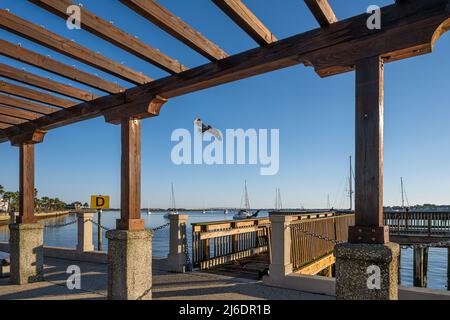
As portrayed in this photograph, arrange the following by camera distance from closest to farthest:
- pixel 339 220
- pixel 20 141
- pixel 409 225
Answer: pixel 20 141 → pixel 339 220 → pixel 409 225

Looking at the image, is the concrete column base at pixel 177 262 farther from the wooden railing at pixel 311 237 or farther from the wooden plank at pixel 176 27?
the wooden plank at pixel 176 27

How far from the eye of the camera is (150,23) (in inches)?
155

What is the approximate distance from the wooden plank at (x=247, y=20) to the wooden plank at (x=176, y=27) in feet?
2.06

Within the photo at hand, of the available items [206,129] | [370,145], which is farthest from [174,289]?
[370,145]

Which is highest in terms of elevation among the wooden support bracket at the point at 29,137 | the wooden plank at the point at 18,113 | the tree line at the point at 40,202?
the wooden plank at the point at 18,113

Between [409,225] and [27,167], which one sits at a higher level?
[27,167]

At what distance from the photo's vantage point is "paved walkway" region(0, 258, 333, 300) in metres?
6.55

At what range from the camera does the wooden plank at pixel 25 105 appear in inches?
243

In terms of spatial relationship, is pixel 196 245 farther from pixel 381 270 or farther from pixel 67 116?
pixel 381 270

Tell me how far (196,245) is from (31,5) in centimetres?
690

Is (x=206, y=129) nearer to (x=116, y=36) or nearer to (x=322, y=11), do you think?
(x=116, y=36)

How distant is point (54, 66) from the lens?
4.97 metres

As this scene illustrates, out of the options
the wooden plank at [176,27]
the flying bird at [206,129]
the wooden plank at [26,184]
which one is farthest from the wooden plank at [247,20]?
the wooden plank at [26,184]

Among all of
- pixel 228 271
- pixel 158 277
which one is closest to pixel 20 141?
pixel 158 277
